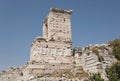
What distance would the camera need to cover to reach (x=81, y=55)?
70.3ft

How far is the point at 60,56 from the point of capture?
Answer: 2152cm

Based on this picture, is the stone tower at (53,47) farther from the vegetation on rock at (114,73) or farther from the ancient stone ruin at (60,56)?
the vegetation on rock at (114,73)

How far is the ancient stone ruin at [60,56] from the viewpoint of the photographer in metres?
18.8

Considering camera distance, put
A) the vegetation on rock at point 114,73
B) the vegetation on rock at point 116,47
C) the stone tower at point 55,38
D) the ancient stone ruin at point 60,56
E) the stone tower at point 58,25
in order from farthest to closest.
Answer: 1. the stone tower at point 58,25
2. the stone tower at point 55,38
3. the vegetation on rock at point 116,47
4. the ancient stone ruin at point 60,56
5. the vegetation on rock at point 114,73

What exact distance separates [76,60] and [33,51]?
3999 mm

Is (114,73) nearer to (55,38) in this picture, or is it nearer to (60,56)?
(60,56)

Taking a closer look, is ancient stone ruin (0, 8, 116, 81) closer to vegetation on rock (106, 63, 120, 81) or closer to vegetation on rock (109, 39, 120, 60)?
vegetation on rock (109, 39, 120, 60)

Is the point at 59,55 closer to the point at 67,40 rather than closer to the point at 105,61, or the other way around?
the point at 67,40

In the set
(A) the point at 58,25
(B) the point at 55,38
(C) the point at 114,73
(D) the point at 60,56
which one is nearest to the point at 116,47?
(D) the point at 60,56

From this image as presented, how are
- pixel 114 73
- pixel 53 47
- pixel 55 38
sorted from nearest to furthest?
1. pixel 114 73
2. pixel 53 47
3. pixel 55 38

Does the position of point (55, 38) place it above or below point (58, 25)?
below

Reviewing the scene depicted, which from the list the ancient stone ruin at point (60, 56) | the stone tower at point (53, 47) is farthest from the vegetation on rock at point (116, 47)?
the stone tower at point (53, 47)

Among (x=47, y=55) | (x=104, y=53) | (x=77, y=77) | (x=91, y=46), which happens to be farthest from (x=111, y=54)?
(x=47, y=55)

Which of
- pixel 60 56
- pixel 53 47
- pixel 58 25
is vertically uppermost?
pixel 58 25
